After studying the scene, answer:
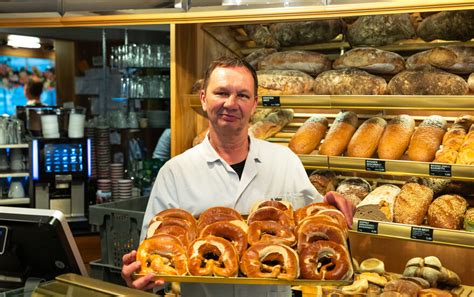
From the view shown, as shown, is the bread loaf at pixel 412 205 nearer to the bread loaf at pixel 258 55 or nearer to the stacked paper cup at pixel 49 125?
the bread loaf at pixel 258 55

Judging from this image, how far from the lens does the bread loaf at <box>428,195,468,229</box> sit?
275 cm

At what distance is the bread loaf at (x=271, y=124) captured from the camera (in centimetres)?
342

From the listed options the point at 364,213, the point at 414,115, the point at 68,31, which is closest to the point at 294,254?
the point at 364,213

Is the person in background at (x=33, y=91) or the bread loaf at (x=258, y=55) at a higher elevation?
the bread loaf at (x=258, y=55)

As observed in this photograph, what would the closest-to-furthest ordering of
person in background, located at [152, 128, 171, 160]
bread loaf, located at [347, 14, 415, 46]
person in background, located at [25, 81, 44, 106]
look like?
bread loaf, located at [347, 14, 415, 46] → person in background, located at [152, 128, 171, 160] → person in background, located at [25, 81, 44, 106]

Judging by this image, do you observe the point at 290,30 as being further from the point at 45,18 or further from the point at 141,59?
the point at 141,59

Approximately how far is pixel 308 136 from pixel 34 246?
1.91 m

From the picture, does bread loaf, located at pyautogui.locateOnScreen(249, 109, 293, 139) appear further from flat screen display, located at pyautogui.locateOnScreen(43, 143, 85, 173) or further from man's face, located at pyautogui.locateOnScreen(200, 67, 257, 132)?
flat screen display, located at pyautogui.locateOnScreen(43, 143, 85, 173)

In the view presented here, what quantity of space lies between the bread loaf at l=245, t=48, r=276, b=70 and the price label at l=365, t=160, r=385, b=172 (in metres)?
0.95

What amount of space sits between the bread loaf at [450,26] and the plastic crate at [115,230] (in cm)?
181

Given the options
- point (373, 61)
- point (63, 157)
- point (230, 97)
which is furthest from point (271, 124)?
point (63, 157)

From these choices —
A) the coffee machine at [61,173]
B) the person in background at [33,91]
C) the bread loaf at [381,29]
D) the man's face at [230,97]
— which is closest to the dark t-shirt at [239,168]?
the man's face at [230,97]

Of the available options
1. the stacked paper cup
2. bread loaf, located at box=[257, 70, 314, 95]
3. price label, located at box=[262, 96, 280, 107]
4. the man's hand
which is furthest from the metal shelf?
the stacked paper cup

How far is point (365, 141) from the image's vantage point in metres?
3.05
